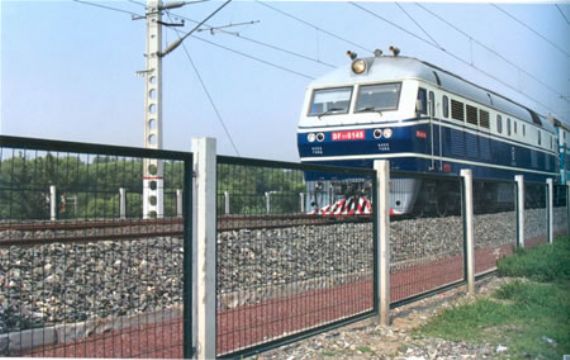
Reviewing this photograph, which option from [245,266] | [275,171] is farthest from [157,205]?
[245,266]

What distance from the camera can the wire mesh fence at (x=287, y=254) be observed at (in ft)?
15.9

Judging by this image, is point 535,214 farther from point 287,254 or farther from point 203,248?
point 203,248

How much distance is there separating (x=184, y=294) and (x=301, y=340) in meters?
1.45

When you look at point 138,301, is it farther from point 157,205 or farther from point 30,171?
point 30,171

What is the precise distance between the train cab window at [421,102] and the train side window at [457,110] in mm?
1486

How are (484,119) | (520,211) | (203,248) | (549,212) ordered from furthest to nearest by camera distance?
(484,119), (549,212), (520,211), (203,248)

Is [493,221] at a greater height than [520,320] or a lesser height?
greater

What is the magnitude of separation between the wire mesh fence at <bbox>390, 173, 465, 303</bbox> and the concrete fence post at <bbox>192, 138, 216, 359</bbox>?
3.05 meters

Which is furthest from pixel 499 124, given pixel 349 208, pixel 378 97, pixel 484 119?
pixel 349 208

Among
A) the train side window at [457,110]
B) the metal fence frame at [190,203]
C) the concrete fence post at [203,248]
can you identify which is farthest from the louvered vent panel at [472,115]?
the concrete fence post at [203,248]

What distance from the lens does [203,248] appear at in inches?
159

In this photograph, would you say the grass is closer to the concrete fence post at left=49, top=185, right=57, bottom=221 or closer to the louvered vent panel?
the concrete fence post at left=49, top=185, right=57, bottom=221

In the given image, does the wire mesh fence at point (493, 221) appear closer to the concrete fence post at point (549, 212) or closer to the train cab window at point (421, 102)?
the concrete fence post at point (549, 212)

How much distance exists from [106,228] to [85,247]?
1.89 ft
